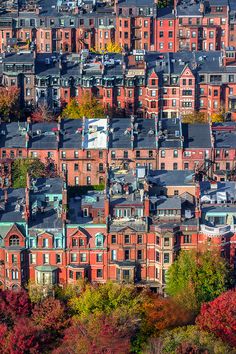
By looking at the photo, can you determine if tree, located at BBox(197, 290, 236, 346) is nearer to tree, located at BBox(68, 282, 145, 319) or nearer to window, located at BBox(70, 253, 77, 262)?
tree, located at BBox(68, 282, 145, 319)

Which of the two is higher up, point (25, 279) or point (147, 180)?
point (147, 180)

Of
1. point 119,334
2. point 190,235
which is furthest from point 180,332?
point 190,235

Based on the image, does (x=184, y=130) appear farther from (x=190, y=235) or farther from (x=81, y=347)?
(x=81, y=347)

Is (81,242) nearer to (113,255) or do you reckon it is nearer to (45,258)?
(113,255)

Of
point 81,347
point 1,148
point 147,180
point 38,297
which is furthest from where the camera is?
point 1,148

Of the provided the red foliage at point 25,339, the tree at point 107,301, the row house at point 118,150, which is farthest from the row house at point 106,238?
the row house at point 118,150
